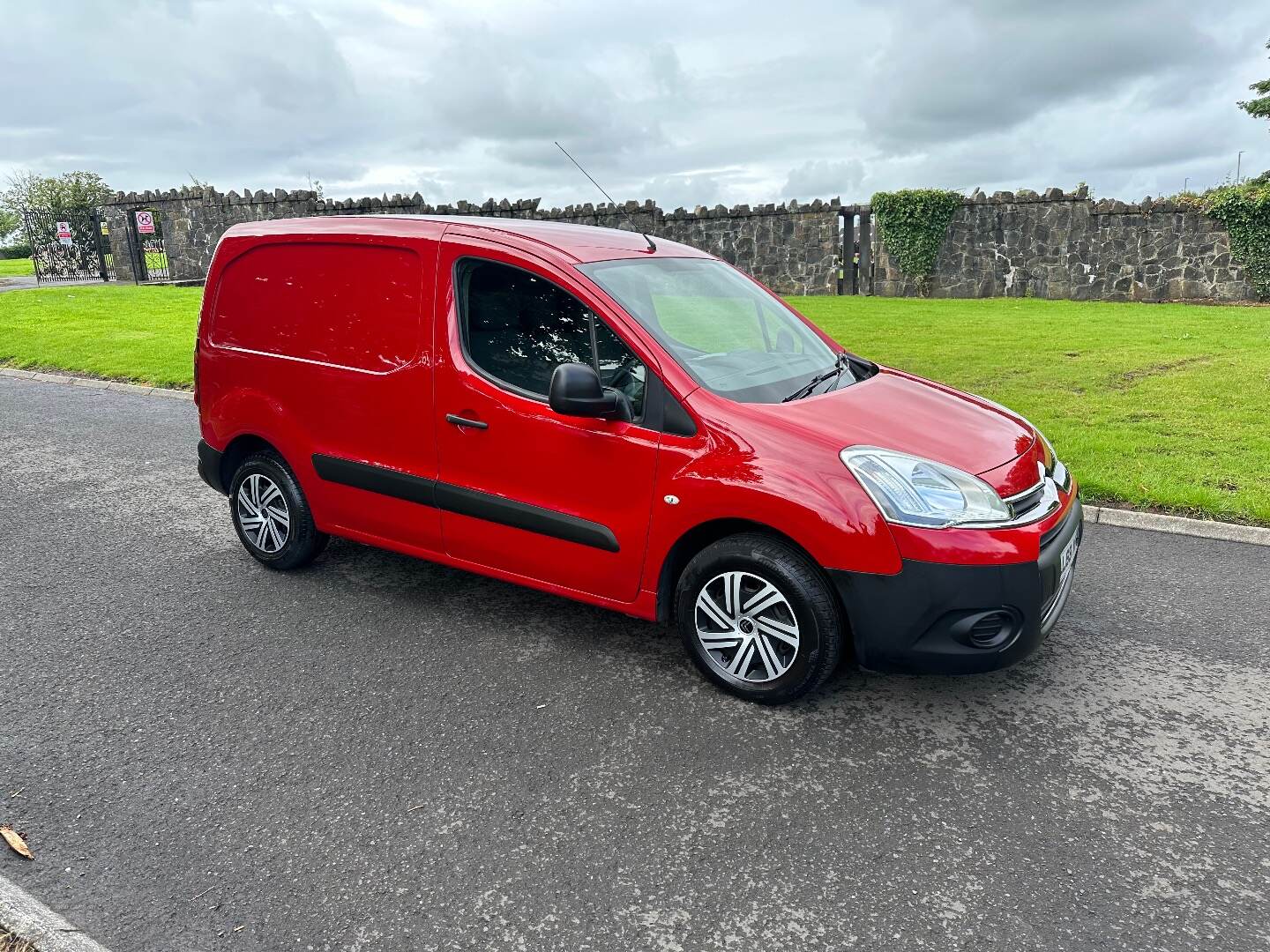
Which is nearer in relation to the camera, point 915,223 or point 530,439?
point 530,439

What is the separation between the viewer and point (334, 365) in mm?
4500

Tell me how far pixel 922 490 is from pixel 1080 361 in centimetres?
960

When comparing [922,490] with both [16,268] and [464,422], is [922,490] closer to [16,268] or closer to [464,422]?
[464,422]

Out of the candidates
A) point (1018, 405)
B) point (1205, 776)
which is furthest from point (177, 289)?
point (1205, 776)

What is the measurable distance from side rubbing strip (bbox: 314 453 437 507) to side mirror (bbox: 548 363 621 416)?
40.1 inches

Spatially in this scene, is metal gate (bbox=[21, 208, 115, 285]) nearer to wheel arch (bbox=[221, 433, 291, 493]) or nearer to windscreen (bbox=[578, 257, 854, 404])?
wheel arch (bbox=[221, 433, 291, 493])

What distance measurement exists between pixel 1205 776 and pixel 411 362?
3.57m

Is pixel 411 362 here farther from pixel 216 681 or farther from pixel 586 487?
pixel 216 681

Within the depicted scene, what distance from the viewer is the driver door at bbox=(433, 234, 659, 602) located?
3.74 m

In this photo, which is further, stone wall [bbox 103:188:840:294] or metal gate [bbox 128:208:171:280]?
metal gate [bbox 128:208:171:280]

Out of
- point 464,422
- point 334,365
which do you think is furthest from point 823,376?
point 334,365

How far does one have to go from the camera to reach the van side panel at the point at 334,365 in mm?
4273

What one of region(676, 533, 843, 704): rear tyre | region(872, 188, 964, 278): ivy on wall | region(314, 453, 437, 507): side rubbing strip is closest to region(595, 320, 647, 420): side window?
region(676, 533, 843, 704): rear tyre

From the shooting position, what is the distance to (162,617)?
4.57m
